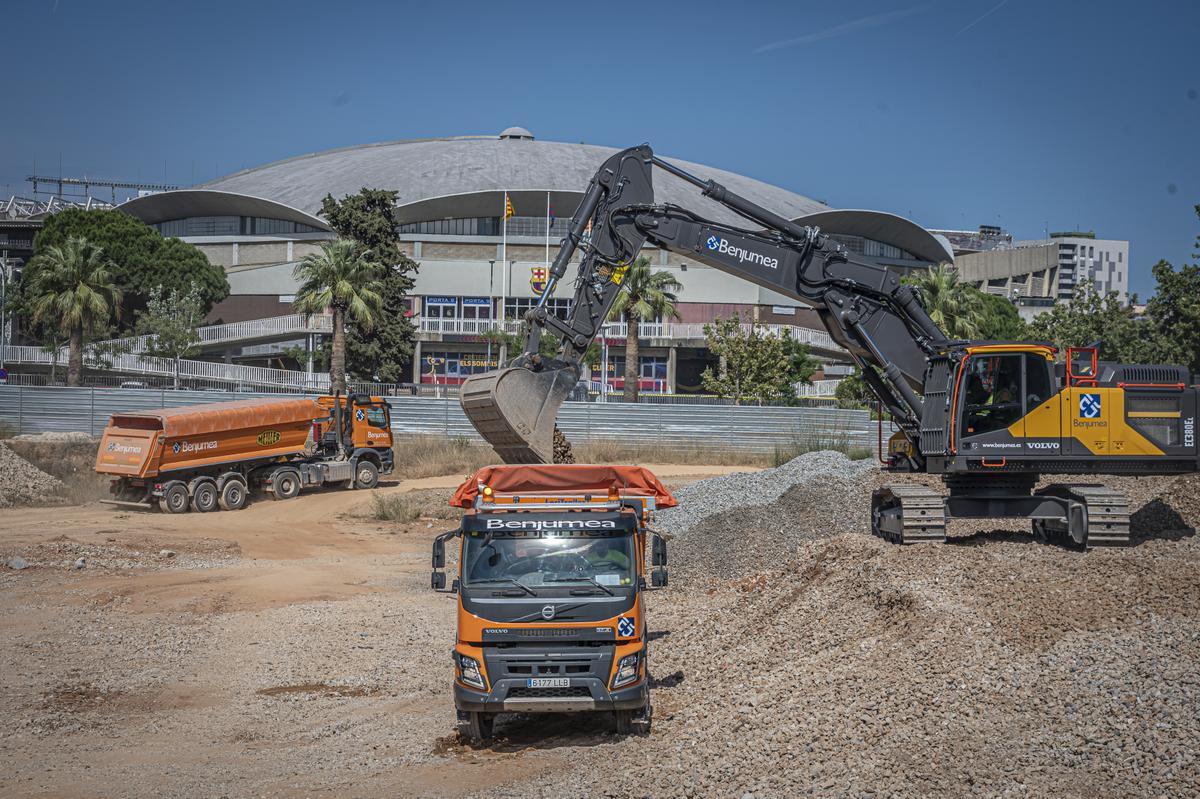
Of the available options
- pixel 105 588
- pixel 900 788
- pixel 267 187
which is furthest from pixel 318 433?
pixel 267 187

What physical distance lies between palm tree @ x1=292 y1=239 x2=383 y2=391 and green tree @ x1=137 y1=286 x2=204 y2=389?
15.5 metres

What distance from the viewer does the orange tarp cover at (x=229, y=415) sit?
109ft

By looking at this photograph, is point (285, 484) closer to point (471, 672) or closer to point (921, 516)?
point (921, 516)

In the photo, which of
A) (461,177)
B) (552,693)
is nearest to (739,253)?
(552,693)

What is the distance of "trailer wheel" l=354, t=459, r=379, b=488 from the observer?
39.1 metres

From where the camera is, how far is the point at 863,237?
10162 centimetres

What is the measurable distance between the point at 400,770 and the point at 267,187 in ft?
310

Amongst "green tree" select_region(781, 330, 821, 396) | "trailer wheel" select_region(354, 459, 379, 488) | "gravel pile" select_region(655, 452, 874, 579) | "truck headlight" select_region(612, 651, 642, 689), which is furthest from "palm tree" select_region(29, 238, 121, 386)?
"truck headlight" select_region(612, 651, 642, 689)

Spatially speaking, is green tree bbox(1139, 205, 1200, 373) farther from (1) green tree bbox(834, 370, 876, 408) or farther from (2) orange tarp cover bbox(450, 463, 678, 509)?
(2) orange tarp cover bbox(450, 463, 678, 509)

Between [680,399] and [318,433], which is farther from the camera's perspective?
[680,399]

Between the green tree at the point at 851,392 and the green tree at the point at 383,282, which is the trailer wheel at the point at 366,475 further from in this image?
the green tree at the point at 851,392

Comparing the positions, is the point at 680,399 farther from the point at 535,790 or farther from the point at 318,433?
the point at 535,790

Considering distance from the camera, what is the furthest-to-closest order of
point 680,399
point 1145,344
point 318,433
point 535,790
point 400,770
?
point 680,399
point 1145,344
point 318,433
point 400,770
point 535,790

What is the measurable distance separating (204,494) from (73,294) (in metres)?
30.0
